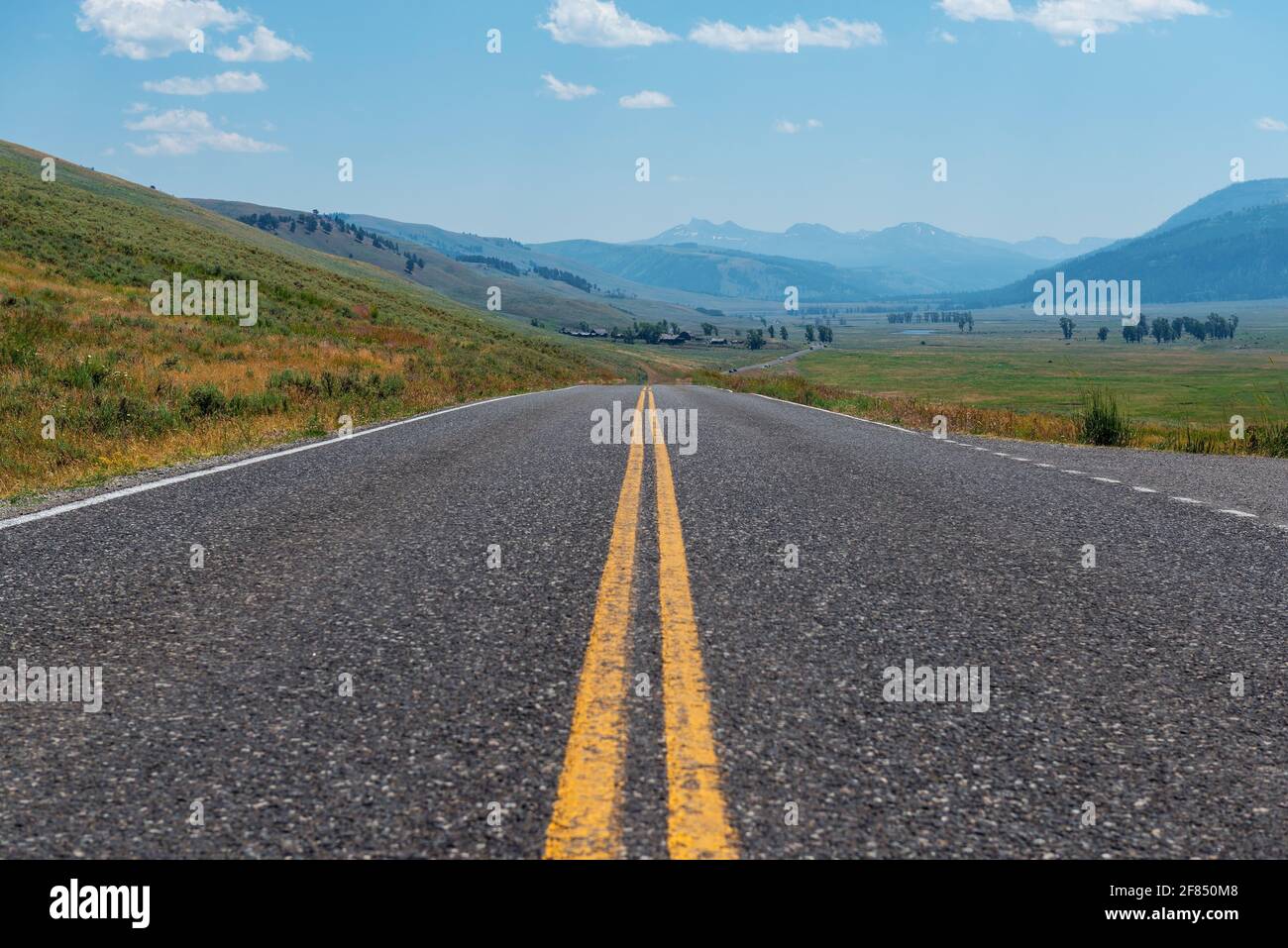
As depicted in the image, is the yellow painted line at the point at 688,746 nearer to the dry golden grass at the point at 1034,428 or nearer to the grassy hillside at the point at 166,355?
the grassy hillside at the point at 166,355

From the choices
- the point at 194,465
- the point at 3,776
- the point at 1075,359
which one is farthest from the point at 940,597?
the point at 1075,359

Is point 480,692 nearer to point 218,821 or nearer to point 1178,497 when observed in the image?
point 218,821

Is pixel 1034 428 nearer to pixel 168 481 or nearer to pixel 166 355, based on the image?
pixel 168 481

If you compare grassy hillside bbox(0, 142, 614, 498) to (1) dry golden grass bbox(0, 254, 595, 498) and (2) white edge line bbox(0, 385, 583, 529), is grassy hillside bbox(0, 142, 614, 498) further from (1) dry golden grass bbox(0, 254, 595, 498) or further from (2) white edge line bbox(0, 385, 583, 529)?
(2) white edge line bbox(0, 385, 583, 529)

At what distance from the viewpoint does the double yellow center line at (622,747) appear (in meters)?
2.60

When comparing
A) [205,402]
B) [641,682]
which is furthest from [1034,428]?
[641,682]

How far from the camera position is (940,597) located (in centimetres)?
517

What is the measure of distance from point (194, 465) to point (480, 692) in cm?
830

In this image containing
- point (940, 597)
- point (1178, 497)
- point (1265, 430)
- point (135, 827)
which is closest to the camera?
point (135, 827)

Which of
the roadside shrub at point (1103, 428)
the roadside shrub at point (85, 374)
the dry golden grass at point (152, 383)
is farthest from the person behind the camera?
the roadside shrub at point (85, 374)

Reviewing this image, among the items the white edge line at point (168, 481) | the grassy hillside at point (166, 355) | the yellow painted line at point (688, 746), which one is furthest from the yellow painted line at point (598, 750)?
the grassy hillside at point (166, 355)

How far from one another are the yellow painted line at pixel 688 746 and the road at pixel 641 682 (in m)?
0.01

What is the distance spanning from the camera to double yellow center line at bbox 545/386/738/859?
2.60m

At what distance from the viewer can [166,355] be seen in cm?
2541
